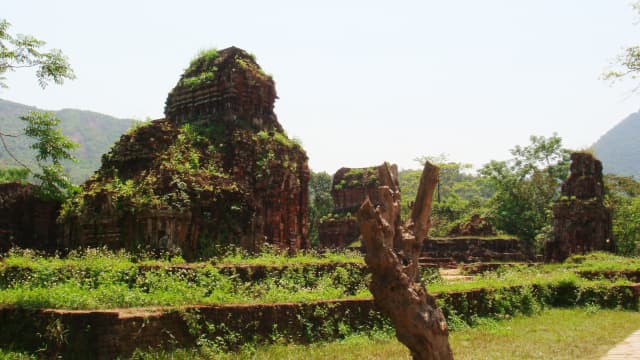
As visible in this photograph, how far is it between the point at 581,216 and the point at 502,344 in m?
19.5

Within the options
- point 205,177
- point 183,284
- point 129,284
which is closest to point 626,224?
point 205,177

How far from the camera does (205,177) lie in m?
14.3

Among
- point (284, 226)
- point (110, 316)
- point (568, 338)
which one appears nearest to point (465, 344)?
point (568, 338)

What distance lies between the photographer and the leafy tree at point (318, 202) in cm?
4423

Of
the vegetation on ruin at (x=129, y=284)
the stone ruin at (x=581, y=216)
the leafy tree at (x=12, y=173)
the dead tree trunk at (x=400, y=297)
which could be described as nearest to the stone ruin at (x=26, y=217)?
the vegetation on ruin at (x=129, y=284)

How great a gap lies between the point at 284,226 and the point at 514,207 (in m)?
24.3

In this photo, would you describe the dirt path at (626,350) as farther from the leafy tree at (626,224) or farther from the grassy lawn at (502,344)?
the leafy tree at (626,224)

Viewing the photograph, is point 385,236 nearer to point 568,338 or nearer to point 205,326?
point 205,326

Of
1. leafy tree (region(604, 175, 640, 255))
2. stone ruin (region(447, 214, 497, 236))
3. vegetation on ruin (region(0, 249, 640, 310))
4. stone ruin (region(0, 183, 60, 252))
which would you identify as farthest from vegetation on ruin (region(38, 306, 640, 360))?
leafy tree (region(604, 175, 640, 255))

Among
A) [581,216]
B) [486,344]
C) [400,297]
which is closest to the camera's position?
[400,297]

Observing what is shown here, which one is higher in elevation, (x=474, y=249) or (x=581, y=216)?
(x=581, y=216)

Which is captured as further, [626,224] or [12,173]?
[626,224]

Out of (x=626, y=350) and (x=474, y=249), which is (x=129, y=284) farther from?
(x=474, y=249)

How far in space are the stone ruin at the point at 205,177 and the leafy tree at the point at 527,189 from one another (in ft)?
72.0
